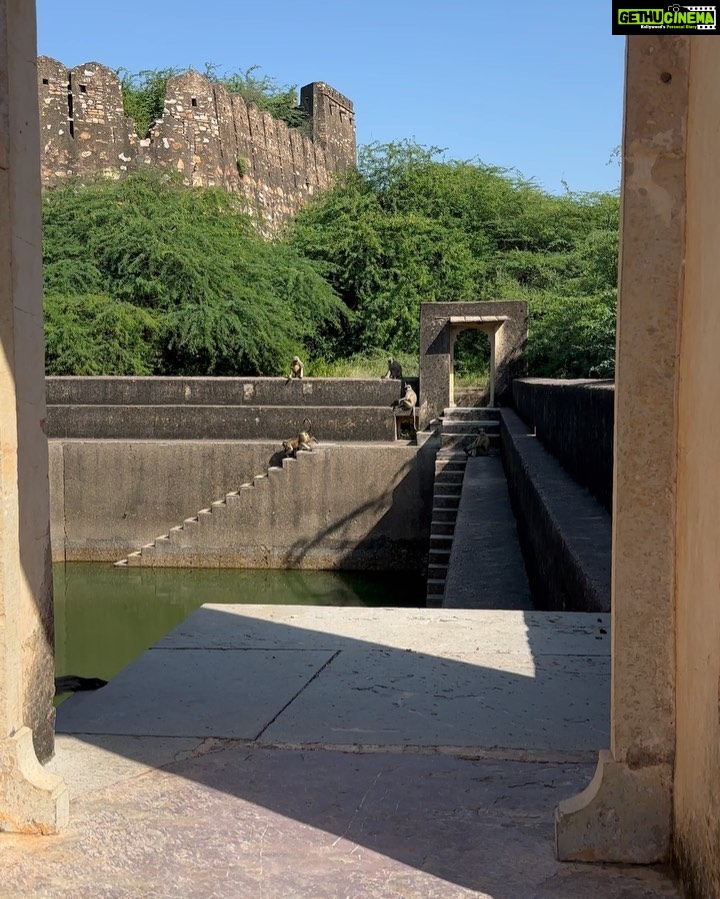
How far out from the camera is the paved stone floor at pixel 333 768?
2.25m

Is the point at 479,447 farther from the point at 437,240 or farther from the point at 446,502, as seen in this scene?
the point at 437,240

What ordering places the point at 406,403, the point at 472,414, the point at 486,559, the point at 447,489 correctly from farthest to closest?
Answer: the point at 472,414, the point at 406,403, the point at 447,489, the point at 486,559

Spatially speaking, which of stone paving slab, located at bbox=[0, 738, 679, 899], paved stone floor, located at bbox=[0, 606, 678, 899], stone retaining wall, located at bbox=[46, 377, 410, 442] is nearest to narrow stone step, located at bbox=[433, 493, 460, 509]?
stone retaining wall, located at bbox=[46, 377, 410, 442]

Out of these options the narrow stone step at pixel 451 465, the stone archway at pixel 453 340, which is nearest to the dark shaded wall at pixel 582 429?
the narrow stone step at pixel 451 465

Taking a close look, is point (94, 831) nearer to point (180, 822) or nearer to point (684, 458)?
point (180, 822)

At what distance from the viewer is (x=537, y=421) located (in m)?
12.6

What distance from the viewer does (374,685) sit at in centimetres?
361

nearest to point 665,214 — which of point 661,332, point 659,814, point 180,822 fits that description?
point 661,332

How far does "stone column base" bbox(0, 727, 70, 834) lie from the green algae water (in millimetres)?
8027

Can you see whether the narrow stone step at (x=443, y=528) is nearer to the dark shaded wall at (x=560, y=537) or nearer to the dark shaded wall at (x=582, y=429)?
the dark shaded wall at (x=582, y=429)

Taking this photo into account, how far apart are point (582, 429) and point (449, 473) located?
21.3 feet

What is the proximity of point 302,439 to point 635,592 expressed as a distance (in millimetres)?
12642

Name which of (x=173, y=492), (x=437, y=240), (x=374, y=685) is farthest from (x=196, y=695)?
(x=437, y=240)

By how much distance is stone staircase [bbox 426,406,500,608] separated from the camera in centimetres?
1110
